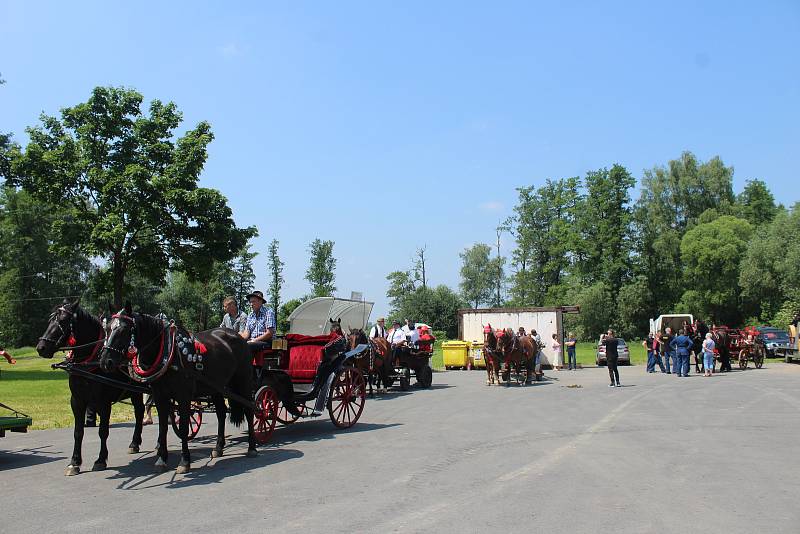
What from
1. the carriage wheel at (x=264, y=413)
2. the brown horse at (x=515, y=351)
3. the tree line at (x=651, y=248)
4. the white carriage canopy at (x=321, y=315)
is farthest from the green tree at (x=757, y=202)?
the carriage wheel at (x=264, y=413)

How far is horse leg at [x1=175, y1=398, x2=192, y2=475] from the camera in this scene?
26.3 feet

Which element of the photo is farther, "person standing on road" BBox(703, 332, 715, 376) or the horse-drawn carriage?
"person standing on road" BBox(703, 332, 715, 376)

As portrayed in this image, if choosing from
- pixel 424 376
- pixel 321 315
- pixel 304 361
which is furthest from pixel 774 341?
pixel 304 361

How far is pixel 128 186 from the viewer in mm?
27891

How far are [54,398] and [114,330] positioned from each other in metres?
12.3

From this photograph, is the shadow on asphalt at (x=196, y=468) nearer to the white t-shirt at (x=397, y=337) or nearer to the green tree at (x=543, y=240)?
the white t-shirt at (x=397, y=337)

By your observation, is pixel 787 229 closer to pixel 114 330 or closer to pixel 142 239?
pixel 142 239

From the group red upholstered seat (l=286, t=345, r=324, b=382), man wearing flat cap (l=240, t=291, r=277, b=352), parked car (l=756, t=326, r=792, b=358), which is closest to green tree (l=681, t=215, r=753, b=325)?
parked car (l=756, t=326, r=792, b=358)

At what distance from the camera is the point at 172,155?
98.1 ft

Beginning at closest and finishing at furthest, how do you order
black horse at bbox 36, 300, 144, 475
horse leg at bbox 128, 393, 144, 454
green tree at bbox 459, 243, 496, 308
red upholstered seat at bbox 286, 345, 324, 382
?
black horse at bbox 36, 300, 144, 475
horse leg at bbox 128, 393, 144, 454
red upholstered seat at bbox 286, 345, 324, 382
green tree at bbox 459, 243, 496, 308

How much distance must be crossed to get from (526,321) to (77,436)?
2718 cm

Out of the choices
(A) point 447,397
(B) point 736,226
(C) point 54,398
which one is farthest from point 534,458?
(B) point 736,226

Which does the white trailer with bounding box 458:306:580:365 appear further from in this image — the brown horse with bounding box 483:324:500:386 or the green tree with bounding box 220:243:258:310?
the green tree with bounding box 220:243:258:310

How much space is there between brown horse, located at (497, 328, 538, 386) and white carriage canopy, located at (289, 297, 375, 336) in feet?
18.2
